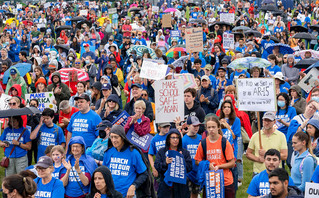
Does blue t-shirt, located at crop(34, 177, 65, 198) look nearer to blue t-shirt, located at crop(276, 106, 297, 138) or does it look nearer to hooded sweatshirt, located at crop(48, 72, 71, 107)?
blue t-shirt, located at crop(276, 106, 297, 138)

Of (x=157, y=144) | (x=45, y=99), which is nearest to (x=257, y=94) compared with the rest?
(x=157, y=144)

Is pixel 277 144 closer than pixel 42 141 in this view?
Yes

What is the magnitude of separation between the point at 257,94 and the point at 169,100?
58.5 inches

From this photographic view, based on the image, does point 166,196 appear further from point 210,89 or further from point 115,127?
point 210,89

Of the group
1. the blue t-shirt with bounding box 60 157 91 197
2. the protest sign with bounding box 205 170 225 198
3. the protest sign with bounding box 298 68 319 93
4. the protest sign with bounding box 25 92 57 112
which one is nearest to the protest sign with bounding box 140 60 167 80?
the protest sign with bounding box 25 92 57 112

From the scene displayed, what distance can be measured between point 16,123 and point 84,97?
135 centimetres

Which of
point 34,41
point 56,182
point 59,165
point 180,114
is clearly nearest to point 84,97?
point 180,114

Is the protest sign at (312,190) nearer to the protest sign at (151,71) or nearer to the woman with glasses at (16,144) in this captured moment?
the woman with glasses at (16,144)

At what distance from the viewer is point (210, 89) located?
11.9 m

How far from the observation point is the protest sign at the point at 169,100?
9.07 meters

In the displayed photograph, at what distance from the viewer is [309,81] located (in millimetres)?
11789

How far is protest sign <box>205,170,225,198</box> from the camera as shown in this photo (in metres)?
7.52

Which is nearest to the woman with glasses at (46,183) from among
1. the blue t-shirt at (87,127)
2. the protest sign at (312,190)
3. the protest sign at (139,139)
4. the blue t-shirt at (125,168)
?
the blue t-shirt at (125,168)

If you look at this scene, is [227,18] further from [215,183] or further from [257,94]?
[215,183]
